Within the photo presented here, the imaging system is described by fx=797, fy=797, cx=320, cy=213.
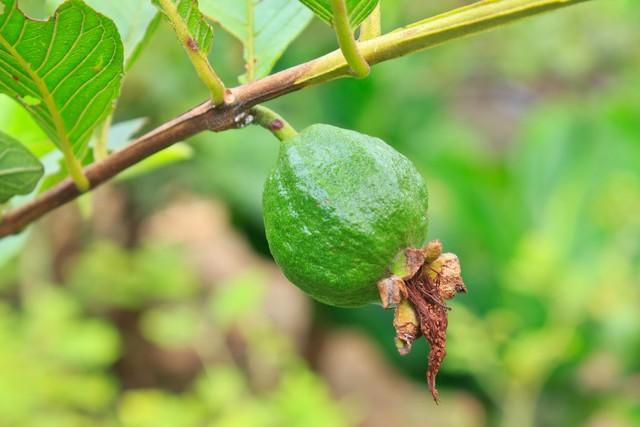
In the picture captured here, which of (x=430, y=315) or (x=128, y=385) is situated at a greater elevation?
(x=430, y=315)

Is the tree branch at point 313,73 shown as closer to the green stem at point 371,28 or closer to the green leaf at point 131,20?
the green stem at point 371,28

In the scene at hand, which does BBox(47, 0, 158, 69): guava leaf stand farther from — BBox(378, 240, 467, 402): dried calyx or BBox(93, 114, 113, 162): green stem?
BBox(378, 240, 467, 402): dried calyx

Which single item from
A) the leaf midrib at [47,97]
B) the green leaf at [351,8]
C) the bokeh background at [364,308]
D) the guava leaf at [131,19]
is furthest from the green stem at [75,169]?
the bokeh background at [364,308]

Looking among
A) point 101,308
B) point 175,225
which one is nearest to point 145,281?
point 101,308

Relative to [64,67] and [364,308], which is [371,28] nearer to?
[64,67]

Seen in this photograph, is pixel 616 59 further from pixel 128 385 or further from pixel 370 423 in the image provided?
pixel 128 385

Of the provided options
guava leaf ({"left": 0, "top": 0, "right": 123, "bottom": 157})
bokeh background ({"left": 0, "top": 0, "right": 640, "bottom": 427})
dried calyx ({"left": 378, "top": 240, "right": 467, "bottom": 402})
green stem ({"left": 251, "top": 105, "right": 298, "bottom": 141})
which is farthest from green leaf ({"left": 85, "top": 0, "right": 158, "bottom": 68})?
bokeh background ({"left": 0, "top": 0, "right": 640, "bottom": 427})
